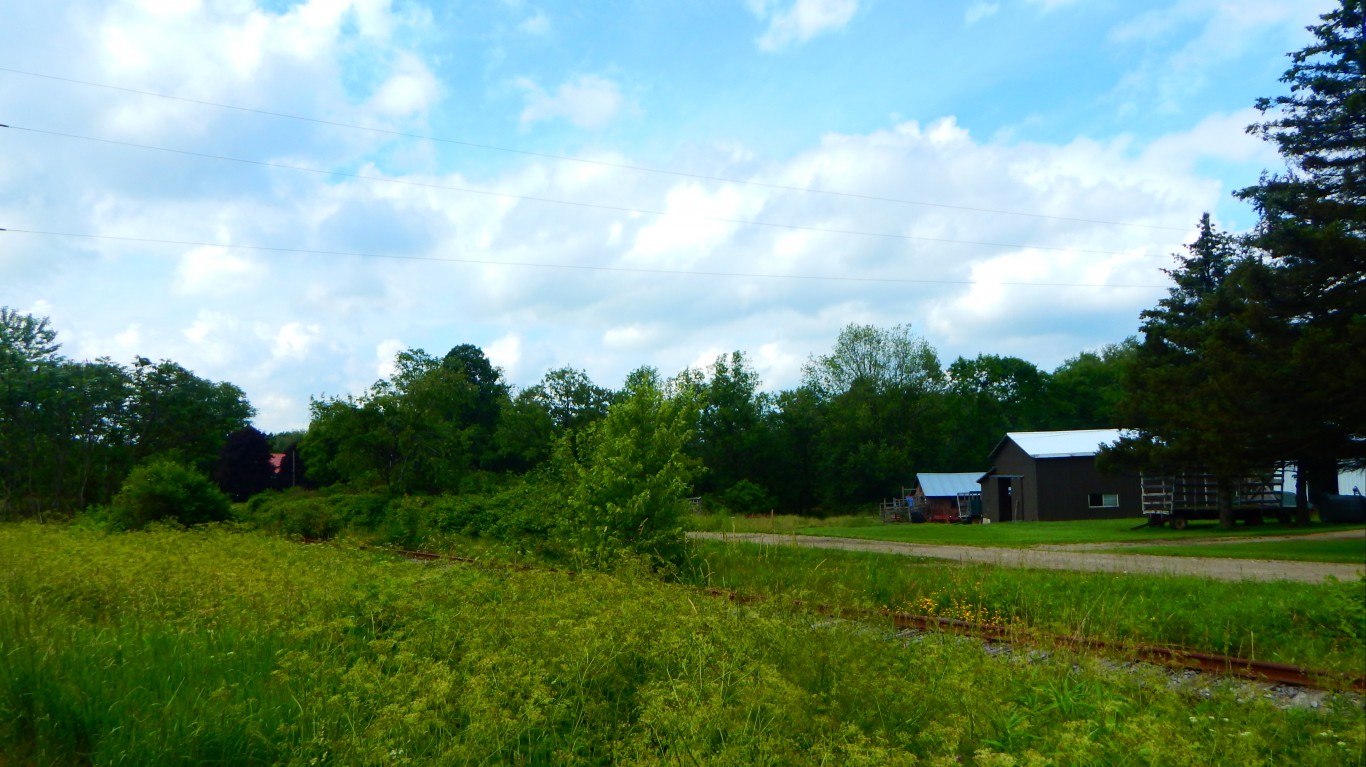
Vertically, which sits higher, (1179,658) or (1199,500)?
(1199,500)

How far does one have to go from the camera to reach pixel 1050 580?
11844 mm

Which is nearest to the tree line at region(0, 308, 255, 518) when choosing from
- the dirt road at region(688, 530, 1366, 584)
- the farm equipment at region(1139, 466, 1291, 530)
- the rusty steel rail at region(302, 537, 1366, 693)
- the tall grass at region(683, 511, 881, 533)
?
the tall grass at region(683, 511, 881, 533)

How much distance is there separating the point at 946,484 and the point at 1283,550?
40704 mm

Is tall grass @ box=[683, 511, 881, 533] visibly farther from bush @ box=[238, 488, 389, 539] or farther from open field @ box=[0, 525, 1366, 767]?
bush @ box=[238, 488, 389, 539]

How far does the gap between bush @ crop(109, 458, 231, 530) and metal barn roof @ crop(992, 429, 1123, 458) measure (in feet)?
123

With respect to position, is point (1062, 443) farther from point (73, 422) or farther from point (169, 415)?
point (73, 422)

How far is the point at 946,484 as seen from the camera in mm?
59438

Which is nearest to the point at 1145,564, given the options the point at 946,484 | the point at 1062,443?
the point at 1062,443

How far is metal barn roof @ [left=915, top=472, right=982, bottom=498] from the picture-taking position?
192ft

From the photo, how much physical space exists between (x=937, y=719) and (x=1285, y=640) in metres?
5.27

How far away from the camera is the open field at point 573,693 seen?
13.5 ft

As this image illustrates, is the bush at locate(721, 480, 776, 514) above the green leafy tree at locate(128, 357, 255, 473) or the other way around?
the other way around

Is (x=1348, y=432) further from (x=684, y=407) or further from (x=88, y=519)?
(x=88, y=519)

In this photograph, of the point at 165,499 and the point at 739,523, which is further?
the point at 739,523
